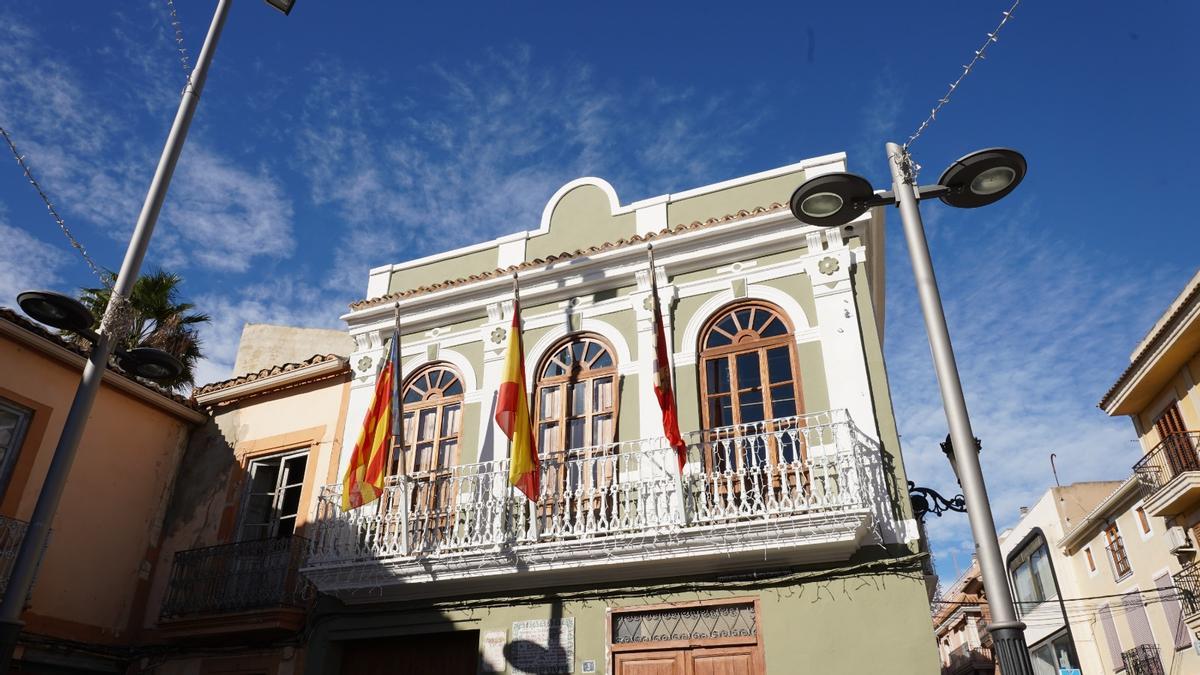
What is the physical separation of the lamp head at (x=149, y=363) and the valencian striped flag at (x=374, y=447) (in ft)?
11.6

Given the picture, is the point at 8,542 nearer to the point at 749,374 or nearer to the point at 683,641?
the point at 683,641

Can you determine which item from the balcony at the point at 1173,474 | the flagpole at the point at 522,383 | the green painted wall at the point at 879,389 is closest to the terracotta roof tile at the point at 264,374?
the flagpole at the point at 522,383

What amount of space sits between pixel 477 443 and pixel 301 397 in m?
3.22

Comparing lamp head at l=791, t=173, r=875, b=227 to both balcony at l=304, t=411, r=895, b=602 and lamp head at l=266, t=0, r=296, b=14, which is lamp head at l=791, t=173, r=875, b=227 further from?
lamp head at l=266, t=0, r=296, b=14

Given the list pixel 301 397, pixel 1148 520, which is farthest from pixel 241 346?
pixel 1148 520

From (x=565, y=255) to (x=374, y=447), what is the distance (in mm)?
3451

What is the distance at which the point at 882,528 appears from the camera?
27.6 feet

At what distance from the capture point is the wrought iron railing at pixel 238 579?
10.5 meters

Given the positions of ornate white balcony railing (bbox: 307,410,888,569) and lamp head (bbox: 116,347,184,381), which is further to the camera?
ornate white balcony railing (bbox: 307,410,888,569)

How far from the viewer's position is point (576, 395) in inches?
422

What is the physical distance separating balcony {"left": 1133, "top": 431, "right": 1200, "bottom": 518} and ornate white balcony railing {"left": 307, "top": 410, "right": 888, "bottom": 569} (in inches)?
573

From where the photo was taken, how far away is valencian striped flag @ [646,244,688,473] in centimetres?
888

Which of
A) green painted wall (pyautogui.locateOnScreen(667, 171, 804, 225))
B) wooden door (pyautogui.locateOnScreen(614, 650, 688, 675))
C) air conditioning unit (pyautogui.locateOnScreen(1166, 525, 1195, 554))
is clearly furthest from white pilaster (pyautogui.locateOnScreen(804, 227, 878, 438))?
air conditioning unit (pyautogui.locateOnScreen(1166, 525, 1195, 554))

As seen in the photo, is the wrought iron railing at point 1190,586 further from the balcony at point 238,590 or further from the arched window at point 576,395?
the balcony at point 238,590
